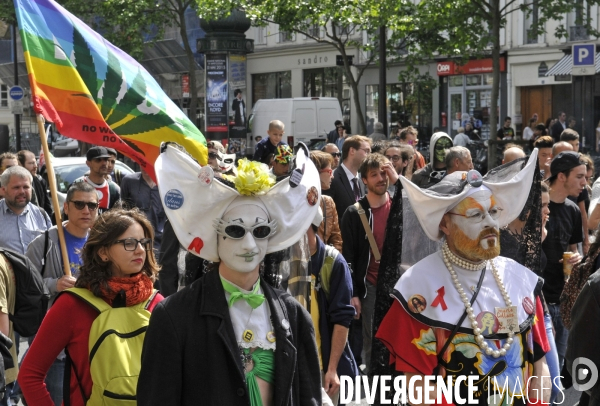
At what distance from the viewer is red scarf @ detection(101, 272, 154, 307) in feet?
14.0

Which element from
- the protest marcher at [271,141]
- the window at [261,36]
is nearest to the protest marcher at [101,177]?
the protest marcher at [271,141]

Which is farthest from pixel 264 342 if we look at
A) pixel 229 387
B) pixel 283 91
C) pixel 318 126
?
pixel 283 91

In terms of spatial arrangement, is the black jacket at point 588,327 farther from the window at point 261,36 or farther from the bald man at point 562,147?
the window at point 261,36

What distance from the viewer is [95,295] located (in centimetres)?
427

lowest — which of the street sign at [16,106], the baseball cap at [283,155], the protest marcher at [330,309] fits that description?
the protest marcher at [330,309]

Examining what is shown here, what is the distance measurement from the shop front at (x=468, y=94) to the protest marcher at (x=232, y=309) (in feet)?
104

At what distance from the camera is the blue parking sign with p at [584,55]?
46.7ft

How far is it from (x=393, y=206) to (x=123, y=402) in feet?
5.05

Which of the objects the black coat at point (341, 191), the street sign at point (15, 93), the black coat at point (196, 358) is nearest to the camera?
the black coat at point (196, 358)

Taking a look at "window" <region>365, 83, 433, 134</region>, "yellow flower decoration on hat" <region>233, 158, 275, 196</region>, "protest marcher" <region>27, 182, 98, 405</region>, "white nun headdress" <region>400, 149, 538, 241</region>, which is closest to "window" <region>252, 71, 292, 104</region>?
"window" <region>365, 83, 433, 134</region>

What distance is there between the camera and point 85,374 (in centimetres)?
414

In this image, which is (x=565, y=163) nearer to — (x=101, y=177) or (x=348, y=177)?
(x=348, y=177)

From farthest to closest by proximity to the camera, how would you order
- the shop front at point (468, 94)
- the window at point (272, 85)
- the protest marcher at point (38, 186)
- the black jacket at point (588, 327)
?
1. the window at point (272, 85)
2. the shop front at point (468, 94)
3. the protest marcher at point (38, 186)
4. the black jacket at point (588, 327)

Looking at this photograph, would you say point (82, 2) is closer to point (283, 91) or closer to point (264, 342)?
point (283, 91)
